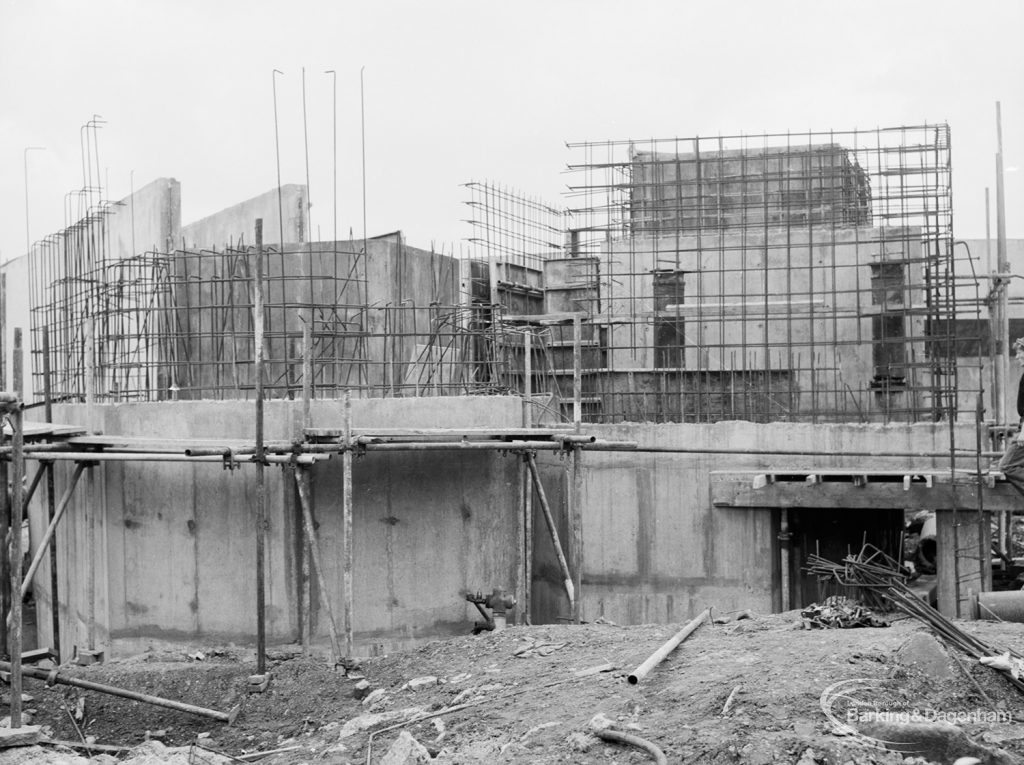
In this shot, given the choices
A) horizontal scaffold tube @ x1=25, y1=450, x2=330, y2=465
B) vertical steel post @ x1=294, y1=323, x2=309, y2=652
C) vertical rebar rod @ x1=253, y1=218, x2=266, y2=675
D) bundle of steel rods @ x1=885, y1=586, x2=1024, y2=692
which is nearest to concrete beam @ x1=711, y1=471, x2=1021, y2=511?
bundle of steel rods @ x1=885, y1=586, x2=1024, y2=692

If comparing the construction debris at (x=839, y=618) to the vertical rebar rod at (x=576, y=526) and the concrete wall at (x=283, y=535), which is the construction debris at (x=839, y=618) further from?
the concrete wall at (x=283, y=535)

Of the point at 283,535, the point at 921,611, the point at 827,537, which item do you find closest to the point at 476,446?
the point at 283,535

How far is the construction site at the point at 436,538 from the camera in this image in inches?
332

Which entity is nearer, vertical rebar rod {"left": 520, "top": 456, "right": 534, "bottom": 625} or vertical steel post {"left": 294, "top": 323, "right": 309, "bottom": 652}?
vertical steel post {"left": 294, "top": 323, "right": 309, "bottom": 652}

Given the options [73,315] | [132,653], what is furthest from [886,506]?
[73,315]

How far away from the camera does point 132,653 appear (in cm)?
1293

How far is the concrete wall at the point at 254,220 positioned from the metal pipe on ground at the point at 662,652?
7.73 meters

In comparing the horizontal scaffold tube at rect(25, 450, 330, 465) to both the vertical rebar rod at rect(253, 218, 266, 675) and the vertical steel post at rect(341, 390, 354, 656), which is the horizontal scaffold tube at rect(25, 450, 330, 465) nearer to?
the vertical rebar rod at rect(253, 218, 266, 675)

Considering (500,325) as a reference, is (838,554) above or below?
below

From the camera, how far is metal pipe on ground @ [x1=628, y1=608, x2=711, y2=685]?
8.48m

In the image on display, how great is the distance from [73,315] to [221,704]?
7.75 metres

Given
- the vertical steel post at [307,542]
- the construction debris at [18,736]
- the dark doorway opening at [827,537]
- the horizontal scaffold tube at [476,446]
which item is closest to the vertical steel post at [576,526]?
the horizontal scaffold tube at [476,446]

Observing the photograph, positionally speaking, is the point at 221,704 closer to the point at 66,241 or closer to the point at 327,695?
the point at 327,695

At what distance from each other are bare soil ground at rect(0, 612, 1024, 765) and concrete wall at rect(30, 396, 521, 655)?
2.49 feet
